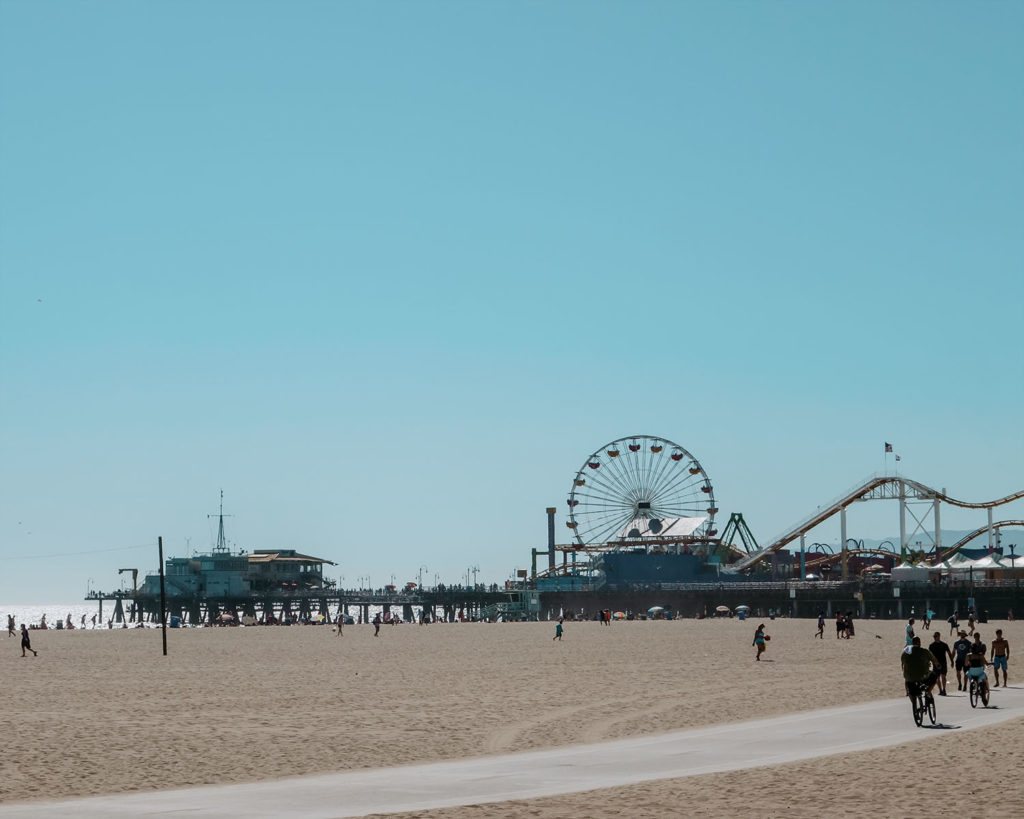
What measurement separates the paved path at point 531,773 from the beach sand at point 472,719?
0.65 m

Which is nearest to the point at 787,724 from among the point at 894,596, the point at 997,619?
the point at 997,619

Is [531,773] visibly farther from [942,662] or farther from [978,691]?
[942,662]

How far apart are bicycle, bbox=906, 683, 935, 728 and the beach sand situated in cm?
106

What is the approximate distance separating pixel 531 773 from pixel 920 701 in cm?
804

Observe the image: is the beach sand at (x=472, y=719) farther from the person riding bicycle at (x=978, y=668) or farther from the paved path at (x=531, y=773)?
the person riding bicycle at (x=978, y=668)

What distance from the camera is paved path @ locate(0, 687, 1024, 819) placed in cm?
1405

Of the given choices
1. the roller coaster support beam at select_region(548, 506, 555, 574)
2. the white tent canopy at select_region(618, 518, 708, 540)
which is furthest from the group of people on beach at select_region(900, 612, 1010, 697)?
the roller coaster support beam at select_region(548, 506, 555, 574)

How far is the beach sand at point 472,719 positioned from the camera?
14.5 meters

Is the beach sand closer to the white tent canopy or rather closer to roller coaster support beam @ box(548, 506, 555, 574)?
the white tent canopy

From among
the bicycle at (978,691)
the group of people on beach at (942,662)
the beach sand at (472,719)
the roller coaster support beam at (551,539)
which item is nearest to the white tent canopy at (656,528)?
the roller coaster support beam at (551,539)

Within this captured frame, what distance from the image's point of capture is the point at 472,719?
941 inches

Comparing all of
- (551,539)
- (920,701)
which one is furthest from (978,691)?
(551,539)

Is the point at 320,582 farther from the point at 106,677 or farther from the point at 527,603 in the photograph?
the point at 106,677

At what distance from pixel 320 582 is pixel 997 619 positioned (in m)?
90.0
